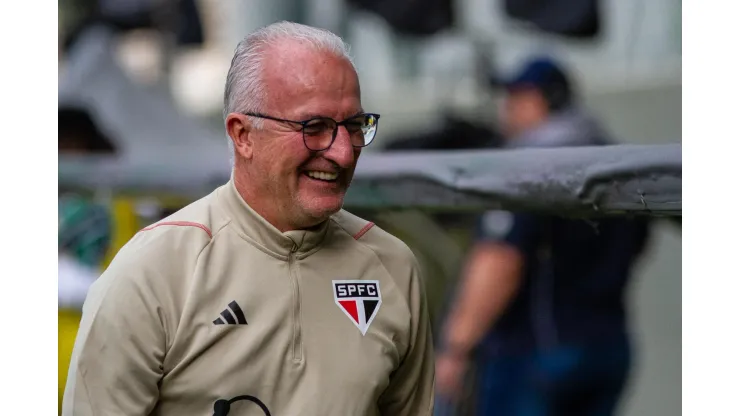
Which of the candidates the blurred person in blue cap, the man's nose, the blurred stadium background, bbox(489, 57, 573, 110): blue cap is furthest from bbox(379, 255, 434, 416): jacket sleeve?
bbox(489, 57, 573, 110): blue cap

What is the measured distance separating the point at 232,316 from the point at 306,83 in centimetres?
45

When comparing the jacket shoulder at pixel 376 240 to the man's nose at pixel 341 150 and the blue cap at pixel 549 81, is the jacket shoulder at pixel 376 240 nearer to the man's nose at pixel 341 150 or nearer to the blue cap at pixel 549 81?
the man's nose at pixel 341 150

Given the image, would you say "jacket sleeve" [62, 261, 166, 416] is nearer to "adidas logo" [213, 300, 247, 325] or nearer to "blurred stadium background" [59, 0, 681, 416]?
"adidas logo" [213, 300, 247, 325]

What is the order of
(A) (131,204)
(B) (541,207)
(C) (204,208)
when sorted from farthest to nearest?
(A) (131,204) → (B) (541,207) → (C) (204,208)

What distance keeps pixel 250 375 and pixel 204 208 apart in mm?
346

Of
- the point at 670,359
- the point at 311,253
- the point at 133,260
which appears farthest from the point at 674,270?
the point at 133,260

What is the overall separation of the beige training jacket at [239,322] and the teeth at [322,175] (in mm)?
134

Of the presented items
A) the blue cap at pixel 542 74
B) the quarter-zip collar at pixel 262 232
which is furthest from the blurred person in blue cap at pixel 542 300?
the quarter-zip collar at pixel 262 232

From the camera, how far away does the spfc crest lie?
2.11m

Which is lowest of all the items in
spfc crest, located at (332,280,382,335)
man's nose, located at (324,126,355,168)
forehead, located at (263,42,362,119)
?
spfc crest, located at (332,280,382,335)

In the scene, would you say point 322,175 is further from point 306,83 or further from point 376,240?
point 376,240

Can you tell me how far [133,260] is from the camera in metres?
1.95

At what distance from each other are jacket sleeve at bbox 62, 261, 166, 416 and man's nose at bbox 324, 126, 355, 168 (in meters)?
0.40

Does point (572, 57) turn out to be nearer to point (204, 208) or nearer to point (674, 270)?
point (674, 270)
